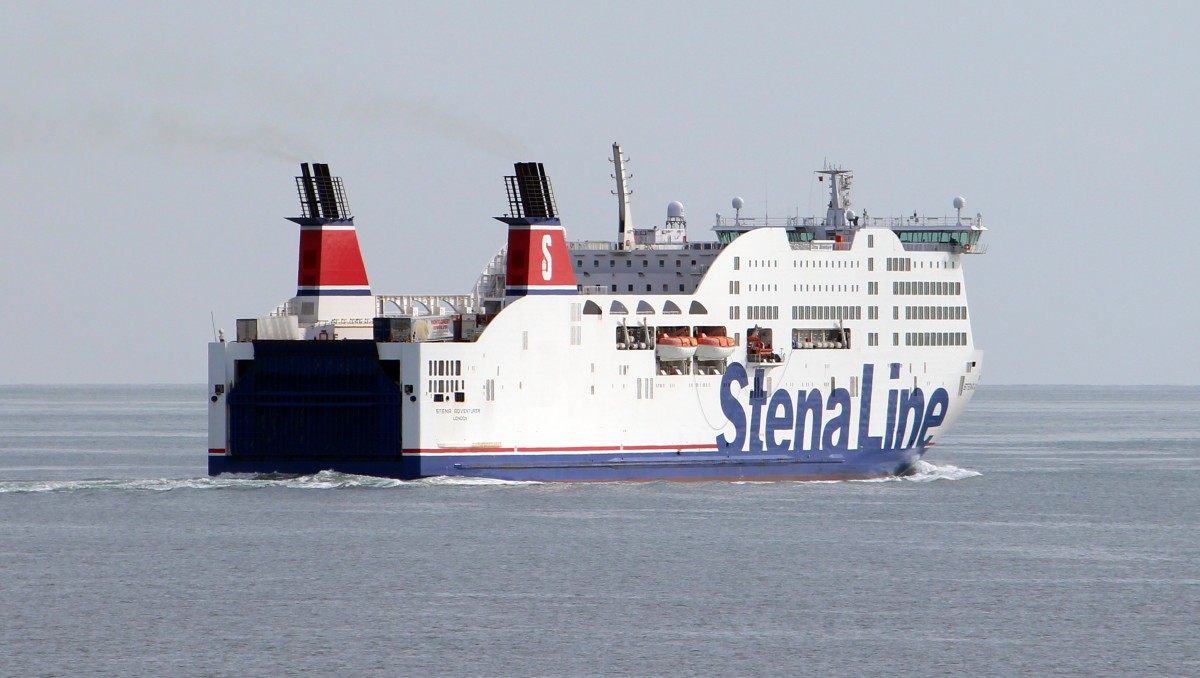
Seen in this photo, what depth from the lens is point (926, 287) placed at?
196 feet

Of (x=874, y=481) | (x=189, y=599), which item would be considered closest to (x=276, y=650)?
(x=189, y=599)

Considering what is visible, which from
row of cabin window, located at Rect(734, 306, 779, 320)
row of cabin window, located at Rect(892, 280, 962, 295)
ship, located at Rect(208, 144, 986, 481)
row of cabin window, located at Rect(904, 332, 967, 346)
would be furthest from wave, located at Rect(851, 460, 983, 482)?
row of cabin window, located at Rect(734, 306, 779, 320)

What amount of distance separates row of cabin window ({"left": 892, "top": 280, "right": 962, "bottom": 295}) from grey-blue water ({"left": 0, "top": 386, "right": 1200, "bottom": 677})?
5.87m

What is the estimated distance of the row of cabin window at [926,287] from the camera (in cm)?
5903

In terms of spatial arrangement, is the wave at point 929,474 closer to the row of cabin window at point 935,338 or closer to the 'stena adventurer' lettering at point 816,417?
the 'stena adventurer' lettering at point 816,417

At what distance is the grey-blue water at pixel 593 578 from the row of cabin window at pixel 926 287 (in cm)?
587

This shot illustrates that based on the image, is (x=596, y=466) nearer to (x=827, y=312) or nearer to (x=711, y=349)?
(x=711, y=349)

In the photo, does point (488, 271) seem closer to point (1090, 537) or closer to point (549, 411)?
point (549, 411)

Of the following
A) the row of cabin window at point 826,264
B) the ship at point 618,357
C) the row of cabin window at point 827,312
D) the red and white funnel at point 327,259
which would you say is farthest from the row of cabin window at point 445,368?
the row of cabin window at point 826,264

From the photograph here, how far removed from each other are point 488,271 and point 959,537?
1682 centimetres

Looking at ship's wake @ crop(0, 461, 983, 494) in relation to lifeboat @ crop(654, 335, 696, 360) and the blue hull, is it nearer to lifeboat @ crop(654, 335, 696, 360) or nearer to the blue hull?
the blue hull

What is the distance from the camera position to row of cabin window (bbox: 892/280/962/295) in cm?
5903

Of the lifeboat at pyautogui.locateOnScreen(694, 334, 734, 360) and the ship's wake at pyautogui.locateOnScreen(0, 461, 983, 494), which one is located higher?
the lifeboat at pyautogui.locateOnScreen(694, 334, 734, 360)

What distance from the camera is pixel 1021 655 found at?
105 ft
